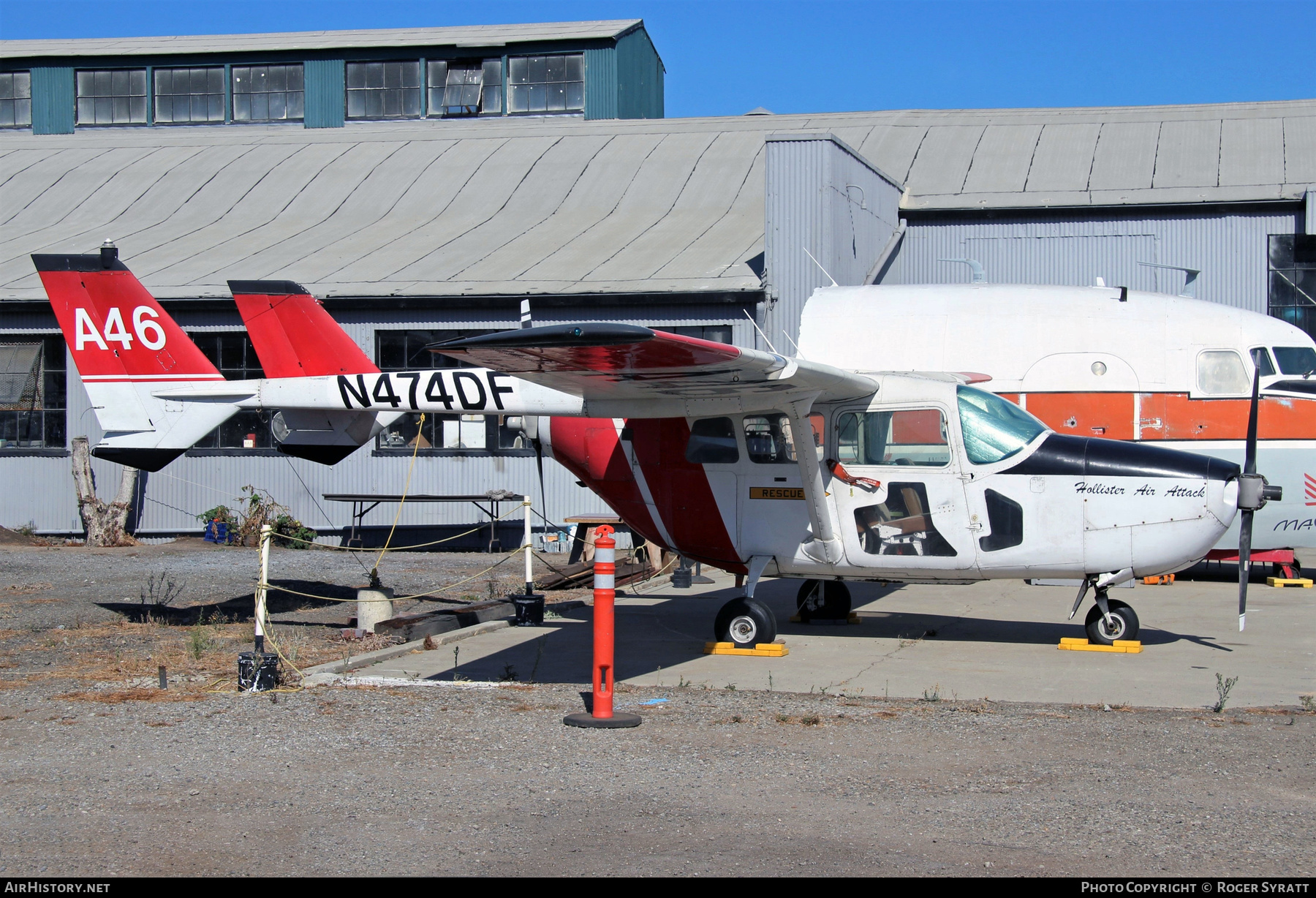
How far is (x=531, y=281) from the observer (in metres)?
20.9

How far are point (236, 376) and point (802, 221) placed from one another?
408 inches

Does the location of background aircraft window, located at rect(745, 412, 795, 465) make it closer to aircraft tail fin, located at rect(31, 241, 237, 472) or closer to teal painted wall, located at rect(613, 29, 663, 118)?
aircraft tail fin, located at rect(31, 241, 237, 472)

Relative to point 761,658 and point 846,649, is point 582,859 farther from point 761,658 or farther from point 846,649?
point 846,649

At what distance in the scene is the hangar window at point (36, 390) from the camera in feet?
71.2

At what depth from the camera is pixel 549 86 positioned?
32.9 meters

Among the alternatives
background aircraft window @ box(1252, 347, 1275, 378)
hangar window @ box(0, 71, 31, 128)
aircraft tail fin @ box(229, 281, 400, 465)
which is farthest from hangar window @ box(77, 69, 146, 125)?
background aircraft window @ box(1252, 347, 1275, 378)

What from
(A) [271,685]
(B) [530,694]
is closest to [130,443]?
(A) [271,685]

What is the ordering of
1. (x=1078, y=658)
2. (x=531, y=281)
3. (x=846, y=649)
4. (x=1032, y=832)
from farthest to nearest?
(x=531, y=281) → (x=846, y=649) → (x=1078, y=658) → (x=1032, y=832)

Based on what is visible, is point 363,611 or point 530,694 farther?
point 363,611

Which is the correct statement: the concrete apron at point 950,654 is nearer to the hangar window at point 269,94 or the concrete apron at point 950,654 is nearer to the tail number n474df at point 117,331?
the tail number n474df at point 117,331

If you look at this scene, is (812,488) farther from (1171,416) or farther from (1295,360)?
(1295,360)

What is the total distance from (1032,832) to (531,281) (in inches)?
668

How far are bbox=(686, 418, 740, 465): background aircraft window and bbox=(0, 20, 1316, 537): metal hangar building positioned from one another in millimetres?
9183

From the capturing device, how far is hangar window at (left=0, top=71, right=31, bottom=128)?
33844 millimetres
